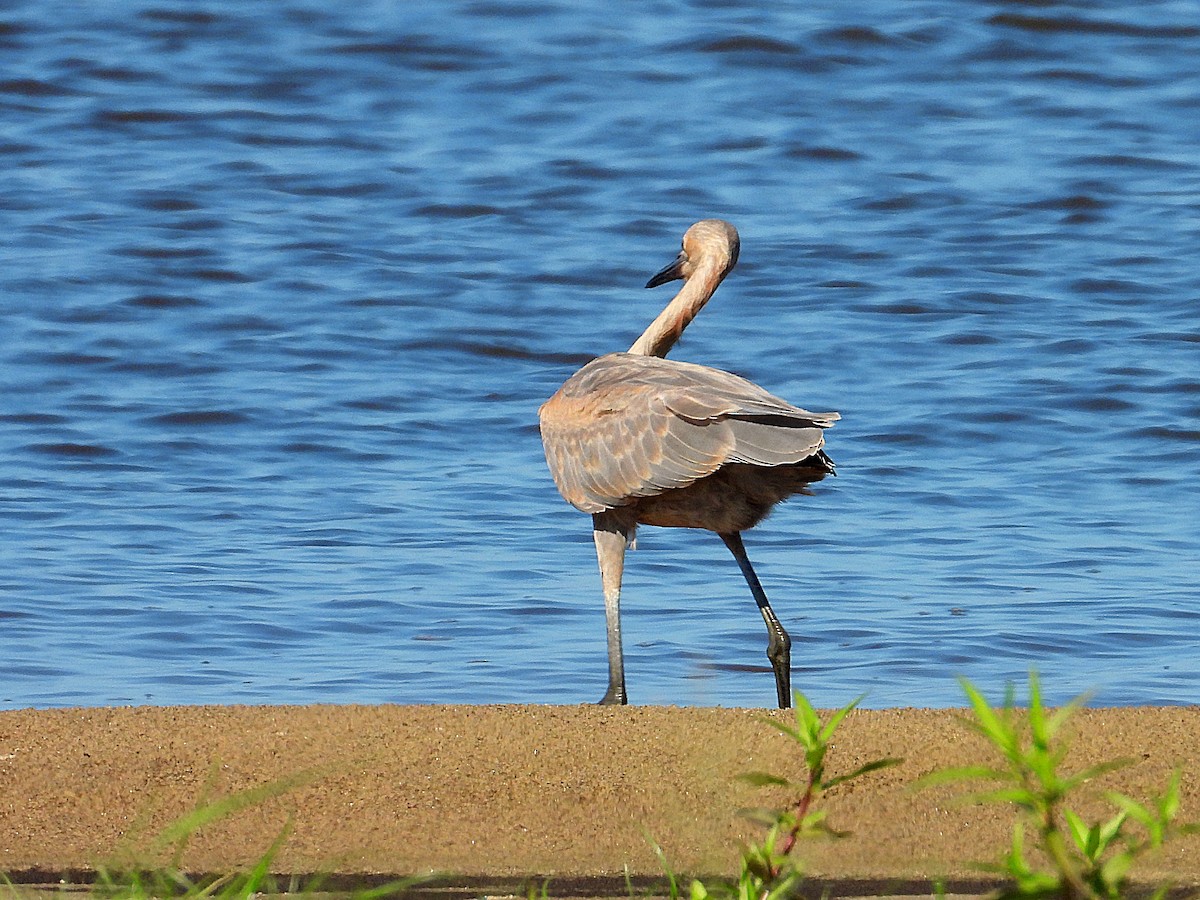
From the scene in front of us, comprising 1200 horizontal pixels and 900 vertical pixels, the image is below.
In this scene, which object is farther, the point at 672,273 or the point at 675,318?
the point at 672,273

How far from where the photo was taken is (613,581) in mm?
6328

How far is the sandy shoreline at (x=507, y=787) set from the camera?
4066mm

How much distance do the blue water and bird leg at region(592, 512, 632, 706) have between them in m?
0.43

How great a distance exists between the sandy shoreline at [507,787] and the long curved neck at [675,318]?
249 cm

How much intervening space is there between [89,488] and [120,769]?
5019 mm

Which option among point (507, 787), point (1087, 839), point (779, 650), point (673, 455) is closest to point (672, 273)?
point (673, 455)

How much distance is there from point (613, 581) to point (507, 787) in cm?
187

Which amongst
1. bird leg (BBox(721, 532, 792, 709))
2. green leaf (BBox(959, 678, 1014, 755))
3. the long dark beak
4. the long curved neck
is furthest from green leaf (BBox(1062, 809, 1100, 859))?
the long dark beak

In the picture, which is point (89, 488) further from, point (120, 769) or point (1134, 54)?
point (1134, 54)

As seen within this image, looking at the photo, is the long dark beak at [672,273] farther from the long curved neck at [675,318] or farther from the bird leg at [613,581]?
the bird leg at [613,581]

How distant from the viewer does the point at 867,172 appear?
15844 millimetres

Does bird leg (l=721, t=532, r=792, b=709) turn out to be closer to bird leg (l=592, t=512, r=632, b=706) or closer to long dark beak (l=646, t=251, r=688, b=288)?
bird leg (l=592, t=512, r=632, b=706)

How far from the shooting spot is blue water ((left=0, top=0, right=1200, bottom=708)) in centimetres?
730

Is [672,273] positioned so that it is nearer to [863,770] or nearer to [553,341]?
[553,341]
